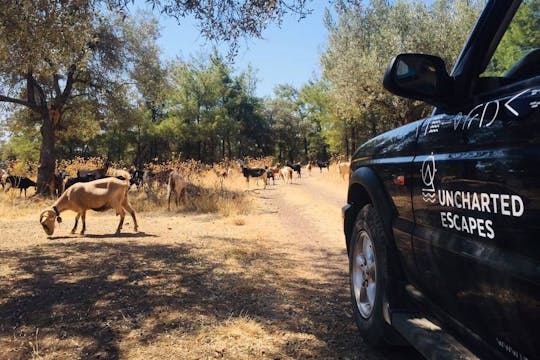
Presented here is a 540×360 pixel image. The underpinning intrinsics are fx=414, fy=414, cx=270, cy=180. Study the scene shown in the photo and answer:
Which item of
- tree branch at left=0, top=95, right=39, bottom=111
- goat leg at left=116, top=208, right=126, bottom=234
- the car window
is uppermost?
tree branch at left=0, top=95, right=39, bottom=111

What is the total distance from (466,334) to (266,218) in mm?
9996

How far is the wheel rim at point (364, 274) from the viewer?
3184mm

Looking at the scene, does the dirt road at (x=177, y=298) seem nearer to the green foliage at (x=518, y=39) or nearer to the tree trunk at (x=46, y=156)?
the green foliage at (x=518, y=39)

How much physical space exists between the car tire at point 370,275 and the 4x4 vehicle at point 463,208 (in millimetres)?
15

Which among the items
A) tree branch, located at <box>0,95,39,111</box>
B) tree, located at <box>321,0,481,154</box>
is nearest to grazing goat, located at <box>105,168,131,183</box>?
tree branch, located at <box>0,95,39,111</box>

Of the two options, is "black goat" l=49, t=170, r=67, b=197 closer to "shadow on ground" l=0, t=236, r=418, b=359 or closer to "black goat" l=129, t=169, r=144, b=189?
"black goat" l=129, t=169, r=144, b=189

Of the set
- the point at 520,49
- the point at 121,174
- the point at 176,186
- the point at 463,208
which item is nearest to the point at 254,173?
the point at 121,174

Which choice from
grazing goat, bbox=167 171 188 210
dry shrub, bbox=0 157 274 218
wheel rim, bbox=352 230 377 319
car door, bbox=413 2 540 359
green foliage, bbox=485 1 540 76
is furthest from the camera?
grazing goat, bbox=167 171 188 210

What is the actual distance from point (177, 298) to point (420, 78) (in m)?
3.56

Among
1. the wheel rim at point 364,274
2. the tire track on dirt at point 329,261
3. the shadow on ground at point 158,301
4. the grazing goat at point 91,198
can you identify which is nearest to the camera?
the wheel rim at point 364,274

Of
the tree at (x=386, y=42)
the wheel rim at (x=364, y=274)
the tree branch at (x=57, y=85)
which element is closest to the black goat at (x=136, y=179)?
the tree branch at (x=57, y=85)

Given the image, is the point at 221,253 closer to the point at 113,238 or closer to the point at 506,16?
the point at 113,238

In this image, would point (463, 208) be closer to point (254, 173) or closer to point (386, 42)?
point (386, 42)

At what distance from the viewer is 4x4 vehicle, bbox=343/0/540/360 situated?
1483 millimetres
